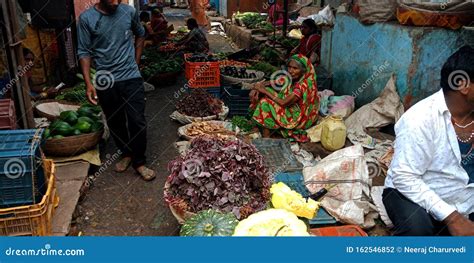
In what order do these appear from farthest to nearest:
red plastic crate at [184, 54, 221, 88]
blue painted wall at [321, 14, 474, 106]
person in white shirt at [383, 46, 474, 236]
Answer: red plastic crate at [184, 54, 221, 88]
blue painted wall at [321, 14, 474, 106]
person in white shirt at [383, 46, 474, 236]

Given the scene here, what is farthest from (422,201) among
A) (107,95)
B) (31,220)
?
(107,95)

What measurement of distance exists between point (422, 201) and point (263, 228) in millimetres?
1112

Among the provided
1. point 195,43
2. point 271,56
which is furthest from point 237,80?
point 195,43

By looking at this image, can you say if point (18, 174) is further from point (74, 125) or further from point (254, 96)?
point (254, 96)

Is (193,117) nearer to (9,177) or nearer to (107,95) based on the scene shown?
(107,95)

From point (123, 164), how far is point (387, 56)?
406 cm

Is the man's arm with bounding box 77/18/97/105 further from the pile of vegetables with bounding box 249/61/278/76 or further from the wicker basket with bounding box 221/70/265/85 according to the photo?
the pile of vegetables with bounding box 249/61/278/76

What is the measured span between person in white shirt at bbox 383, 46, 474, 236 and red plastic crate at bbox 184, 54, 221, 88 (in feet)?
15.2

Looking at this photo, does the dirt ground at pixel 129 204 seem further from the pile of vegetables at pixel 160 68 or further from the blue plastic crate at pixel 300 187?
the pile of vegetables at pixel 160 68

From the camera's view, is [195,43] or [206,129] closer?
[206,129]

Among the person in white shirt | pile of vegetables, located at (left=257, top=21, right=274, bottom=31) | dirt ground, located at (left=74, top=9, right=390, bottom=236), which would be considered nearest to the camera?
the person in white shirt

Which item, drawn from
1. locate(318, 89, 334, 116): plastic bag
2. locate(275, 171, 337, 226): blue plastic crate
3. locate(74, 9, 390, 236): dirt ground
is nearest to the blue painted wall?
locate(318, 89, 334, 116): plastic bag

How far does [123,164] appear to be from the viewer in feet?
15.7

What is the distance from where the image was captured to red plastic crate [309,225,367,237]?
3.26 meters
